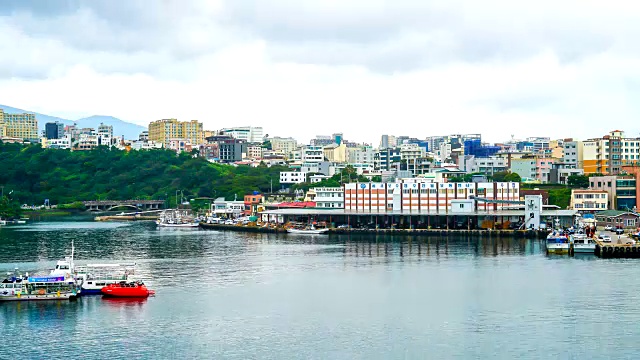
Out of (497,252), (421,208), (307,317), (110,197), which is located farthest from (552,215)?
(110,197)

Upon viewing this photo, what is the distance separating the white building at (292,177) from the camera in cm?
7144

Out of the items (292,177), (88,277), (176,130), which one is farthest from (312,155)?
(88,277)

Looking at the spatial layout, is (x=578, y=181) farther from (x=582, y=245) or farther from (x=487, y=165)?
(x=582, y=245)

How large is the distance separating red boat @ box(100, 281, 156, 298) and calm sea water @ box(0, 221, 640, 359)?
54 centimetres

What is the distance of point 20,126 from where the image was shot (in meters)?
118

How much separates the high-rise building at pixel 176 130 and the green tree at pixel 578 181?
6653 centimetres

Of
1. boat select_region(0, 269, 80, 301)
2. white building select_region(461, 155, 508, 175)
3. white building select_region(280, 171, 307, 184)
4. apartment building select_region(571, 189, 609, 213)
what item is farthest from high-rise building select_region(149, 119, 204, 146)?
boat select_region(0, 269, 80, 301)

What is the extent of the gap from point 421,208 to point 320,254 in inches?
526

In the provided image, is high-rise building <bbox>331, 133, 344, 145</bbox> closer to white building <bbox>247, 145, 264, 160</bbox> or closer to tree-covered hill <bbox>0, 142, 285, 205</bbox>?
white building <bbox>247, 145, 264, 160</bbox>

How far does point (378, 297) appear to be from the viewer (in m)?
23.4

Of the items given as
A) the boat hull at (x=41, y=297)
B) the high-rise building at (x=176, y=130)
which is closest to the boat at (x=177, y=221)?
the boat hull at (x=41, y=297)

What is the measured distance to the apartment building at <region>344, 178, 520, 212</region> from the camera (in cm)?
4512

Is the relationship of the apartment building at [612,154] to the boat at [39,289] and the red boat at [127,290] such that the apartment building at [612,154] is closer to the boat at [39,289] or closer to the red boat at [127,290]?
the red boat at [127,290]

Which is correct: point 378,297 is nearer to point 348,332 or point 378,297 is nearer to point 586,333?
point 348,332
